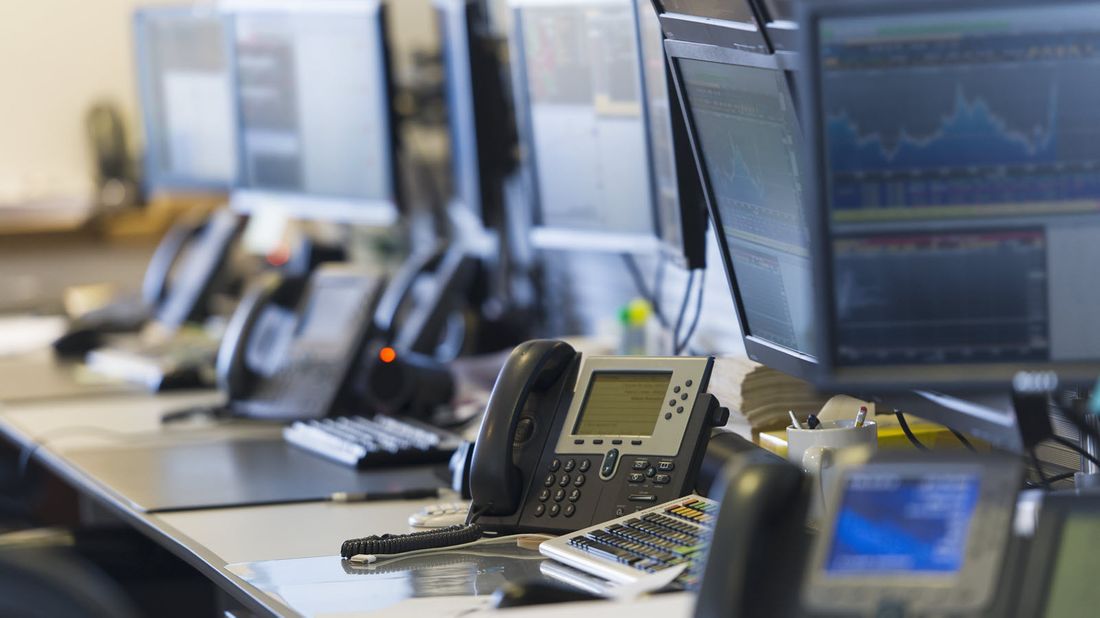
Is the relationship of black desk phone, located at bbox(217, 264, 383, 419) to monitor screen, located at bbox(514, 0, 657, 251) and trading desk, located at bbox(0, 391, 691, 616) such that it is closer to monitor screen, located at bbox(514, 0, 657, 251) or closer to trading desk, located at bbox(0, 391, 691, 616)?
trading desk, located at bbox(0, 391, 691, 616)

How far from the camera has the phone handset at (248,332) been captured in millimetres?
2320

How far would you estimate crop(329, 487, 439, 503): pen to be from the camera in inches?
67.1

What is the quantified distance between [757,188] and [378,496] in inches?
23.6

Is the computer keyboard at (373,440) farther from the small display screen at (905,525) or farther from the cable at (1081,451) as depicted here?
the small display screen at (905,525)

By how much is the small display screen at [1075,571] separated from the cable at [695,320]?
109 cm

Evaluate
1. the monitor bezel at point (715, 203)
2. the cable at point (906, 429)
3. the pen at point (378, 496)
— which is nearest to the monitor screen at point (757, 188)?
the monitor bezel at point (715, 203)

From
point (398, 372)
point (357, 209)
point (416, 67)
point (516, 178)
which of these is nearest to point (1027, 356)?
point (398, 372)

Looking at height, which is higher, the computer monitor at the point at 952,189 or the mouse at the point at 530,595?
the computer monitor at the point at 952,189

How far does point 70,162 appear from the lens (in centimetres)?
428

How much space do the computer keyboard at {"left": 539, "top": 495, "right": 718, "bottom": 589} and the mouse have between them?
0.09 metres

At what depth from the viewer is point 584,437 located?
57.5 inches

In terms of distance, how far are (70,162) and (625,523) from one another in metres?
3.34

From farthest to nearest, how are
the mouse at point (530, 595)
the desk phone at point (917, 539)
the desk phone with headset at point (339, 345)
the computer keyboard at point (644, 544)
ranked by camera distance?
1. the desk phone with headset at point (339, 345)
2. the computer keyboard at point (644, 544)
3. the mouse at point (530, 595)
4. the desk phone at point (917, 539)

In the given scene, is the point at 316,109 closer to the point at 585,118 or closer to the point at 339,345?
the point at 339,345
